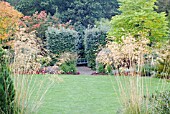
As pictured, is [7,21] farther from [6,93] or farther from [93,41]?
[6,93]

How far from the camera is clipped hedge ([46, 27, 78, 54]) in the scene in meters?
12.6

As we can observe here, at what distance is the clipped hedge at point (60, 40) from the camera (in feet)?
41.4

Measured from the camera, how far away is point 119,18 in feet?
35.8

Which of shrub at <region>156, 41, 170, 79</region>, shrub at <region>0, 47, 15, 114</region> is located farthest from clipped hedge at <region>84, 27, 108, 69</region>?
shrub at <region>0, 47, 15, 114</region>

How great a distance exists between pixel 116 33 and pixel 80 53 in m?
4.13

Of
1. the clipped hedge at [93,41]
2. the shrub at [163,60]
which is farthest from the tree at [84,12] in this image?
the shrub at [163,60]

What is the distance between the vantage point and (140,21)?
1083cm

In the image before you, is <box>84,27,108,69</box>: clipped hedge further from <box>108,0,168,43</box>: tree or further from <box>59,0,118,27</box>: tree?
<box>59,0,118,27</box>: tree

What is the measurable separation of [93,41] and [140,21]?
2749 millimetres

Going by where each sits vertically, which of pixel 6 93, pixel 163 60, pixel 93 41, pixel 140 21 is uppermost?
pixel 140 21

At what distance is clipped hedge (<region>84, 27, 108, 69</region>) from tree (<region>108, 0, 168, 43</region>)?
66.2 inches

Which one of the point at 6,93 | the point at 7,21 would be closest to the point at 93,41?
the point at 7,21

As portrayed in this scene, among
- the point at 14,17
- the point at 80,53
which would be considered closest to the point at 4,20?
the point at 14,17

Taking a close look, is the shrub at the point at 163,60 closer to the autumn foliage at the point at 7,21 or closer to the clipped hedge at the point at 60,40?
the clipped hedge at the point at 60,40
